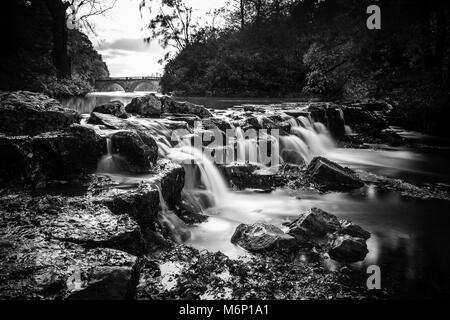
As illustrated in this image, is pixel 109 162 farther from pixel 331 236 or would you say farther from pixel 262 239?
pixel 331 236

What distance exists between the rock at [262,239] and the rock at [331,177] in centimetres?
333

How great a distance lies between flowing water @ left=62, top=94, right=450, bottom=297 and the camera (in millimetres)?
4289

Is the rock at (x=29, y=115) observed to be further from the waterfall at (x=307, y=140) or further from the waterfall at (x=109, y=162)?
the waterfall at (x=307, y=140)

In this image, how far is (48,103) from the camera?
21.7 feet

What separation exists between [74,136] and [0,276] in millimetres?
3188

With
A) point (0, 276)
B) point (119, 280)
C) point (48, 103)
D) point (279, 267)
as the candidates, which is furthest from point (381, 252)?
point (48, 103)

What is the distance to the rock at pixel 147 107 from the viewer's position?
10.3 meters

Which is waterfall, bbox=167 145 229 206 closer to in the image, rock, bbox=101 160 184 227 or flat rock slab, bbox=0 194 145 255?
rock, bbox=101 160 184 227

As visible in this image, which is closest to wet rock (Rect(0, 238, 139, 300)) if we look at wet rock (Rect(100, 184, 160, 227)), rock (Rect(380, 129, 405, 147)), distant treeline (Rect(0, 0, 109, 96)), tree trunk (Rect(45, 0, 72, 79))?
wet rock (Rect(100, 184, 160, 227))

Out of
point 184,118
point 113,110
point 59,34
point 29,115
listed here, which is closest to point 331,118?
point 184,118

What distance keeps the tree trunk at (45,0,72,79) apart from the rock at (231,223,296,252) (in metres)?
16.8

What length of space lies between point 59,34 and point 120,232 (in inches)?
671

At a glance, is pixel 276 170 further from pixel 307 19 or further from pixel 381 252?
pixel 307 19

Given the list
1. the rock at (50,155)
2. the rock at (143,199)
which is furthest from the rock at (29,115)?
the rock at (143,199)
